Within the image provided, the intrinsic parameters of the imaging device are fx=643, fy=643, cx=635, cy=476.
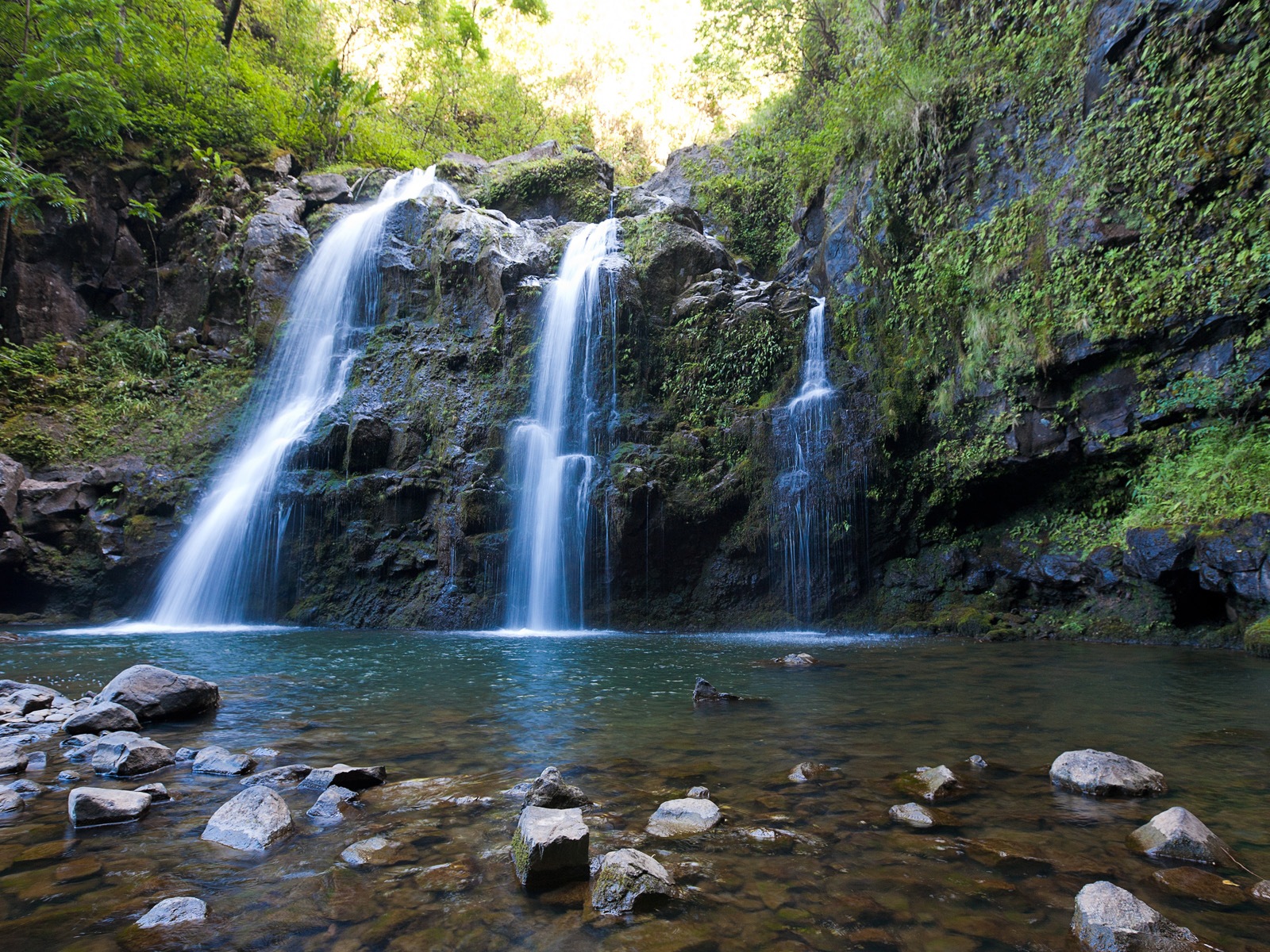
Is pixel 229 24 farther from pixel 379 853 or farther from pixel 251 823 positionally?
pixel 379 853

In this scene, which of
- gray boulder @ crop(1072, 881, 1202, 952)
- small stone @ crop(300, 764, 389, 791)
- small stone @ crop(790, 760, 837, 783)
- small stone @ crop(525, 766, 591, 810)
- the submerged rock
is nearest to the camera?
gray boulder @ crop(1072, 881, 1202, 952)

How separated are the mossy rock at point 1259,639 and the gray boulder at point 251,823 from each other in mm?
10209

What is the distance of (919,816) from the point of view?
287 centimetres

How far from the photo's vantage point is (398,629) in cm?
1233

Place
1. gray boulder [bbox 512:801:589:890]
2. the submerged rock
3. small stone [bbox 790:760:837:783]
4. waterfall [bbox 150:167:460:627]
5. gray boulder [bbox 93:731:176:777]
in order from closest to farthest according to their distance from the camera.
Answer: gray boulder [bbox 512:801:589:890] → small stone [bbox 790:760:837:783] → gray boulder [bbox 93:731:176:777] → the submerged rock → waterfall [bbox 150:167:460:627]

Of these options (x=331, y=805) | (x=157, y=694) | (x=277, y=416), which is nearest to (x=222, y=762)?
(x=331, y=805)

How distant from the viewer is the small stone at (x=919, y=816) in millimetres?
2842

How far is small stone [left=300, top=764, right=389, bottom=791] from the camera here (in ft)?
10.8

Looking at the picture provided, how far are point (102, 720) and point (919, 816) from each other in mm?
5121

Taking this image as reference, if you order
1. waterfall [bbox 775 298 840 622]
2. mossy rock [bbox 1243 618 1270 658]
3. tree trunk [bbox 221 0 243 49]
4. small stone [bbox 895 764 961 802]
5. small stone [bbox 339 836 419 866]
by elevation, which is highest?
tree trunk [bbox 221 0 243 49]

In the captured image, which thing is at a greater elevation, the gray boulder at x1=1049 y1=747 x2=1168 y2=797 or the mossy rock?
the mossy rock

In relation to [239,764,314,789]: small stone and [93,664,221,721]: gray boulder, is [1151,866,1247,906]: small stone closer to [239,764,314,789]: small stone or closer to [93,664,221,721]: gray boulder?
[239,764,314,789]: small stone

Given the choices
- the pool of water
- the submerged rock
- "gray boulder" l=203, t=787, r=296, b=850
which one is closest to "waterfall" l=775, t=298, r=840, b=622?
the pool of water

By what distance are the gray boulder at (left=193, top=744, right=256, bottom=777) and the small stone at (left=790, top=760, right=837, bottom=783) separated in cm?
309
